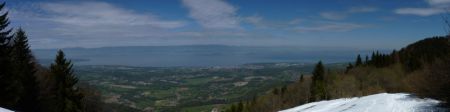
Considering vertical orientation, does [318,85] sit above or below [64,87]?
below

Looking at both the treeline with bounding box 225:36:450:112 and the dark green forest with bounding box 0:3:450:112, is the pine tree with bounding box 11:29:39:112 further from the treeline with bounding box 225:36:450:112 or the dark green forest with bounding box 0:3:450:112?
the treeline with bounding box 225:36:450:112

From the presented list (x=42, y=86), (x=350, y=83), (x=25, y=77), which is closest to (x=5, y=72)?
(x=25, y=77)

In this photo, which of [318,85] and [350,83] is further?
[318,85]

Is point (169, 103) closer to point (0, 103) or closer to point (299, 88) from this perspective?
point (299, 88)

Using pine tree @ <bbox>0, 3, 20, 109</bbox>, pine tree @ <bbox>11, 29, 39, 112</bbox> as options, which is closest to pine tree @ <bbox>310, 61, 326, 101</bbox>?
pine tree @ <bbox>11, 29, 39, 112</bbox>

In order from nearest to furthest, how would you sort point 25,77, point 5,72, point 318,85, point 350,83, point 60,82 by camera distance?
point 5,72 < point 25,77 < point 60,82 < point 350,83 < point 318,85

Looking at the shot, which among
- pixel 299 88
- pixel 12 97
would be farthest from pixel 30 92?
pixel 299 88

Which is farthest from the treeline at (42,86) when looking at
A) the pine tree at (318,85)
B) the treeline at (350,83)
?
the pine tree at (318,85)

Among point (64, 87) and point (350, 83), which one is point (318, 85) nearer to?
point (350, 83)
